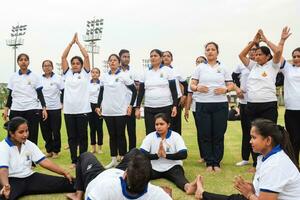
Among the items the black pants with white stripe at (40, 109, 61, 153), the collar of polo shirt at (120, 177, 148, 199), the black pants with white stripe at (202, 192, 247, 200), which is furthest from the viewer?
the black pants with white stripe at (40, 109, 61, 153)

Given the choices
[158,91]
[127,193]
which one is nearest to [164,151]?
[158,91]

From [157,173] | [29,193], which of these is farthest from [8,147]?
[157,173]

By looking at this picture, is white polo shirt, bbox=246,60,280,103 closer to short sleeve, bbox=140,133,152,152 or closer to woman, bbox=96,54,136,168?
short sleeve, bbox=140,133,152,152

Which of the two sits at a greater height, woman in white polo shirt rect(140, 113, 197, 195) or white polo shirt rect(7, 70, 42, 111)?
white polo shirt rect(7, 70, 42, 111)

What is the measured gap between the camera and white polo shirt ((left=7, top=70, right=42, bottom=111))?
684 cm

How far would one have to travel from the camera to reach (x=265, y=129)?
11.3 feet

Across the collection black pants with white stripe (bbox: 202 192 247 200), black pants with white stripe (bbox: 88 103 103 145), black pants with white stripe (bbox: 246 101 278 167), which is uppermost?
black pants with white stripe (bbox: 246 101 278 167)

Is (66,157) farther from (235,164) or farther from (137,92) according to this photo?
(235,164)

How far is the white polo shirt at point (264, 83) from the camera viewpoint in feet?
18.9

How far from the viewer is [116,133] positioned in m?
6.70

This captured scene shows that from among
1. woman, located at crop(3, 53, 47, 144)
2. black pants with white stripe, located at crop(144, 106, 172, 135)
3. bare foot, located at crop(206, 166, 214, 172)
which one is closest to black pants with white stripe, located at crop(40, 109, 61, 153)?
woman, located at crop(3, 53, 47, 144)

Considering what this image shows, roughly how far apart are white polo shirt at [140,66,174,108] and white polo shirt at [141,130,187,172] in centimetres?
95

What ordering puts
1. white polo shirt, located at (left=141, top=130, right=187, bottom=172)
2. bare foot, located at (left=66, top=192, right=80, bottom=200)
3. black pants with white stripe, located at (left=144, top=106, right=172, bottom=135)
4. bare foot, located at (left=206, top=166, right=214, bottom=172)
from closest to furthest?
bare foot, located at (left=66, top=192, right=80, bottom=200) < white polo shirt, located at (left=141, top=130, right=187, bottom=172) < bare foot, located at (left=206, top=166, right=214, bottom=172) < black pants with white stripe, located at (left=144, top=106, right=172, bottom=135)

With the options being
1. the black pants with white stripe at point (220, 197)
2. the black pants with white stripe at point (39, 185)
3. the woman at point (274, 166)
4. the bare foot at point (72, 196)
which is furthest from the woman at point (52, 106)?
the woman at point (274, 166)
